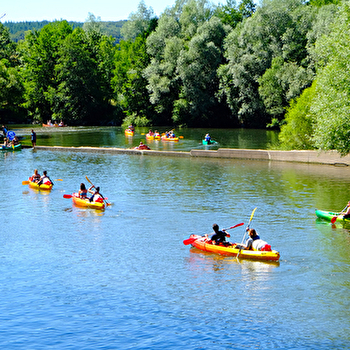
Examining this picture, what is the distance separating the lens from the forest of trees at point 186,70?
71250mm

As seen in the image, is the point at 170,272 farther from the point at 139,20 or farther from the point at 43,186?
the point at 139,20

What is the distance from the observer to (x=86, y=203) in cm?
3011

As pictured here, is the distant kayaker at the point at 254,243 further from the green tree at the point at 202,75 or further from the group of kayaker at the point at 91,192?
the green tree at the point at 202,75

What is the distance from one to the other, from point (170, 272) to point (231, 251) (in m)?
3.15

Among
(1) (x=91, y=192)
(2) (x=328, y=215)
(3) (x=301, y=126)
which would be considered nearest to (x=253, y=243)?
(2) (x=328, y=215)

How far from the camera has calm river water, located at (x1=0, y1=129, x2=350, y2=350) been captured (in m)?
14.9

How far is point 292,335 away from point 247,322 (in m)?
1.45

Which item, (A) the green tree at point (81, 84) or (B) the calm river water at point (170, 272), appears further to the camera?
(A) the green tree at point (81, 84)

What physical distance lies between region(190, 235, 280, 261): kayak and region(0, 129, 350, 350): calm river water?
0.29 metres

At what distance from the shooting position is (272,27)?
239 ft

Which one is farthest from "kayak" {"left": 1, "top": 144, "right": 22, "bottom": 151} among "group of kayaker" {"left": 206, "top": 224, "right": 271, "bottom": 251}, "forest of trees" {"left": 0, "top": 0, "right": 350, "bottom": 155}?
"group of kayaker" {"left": 206, "top": 224, "right": 271, "bottom": 251}

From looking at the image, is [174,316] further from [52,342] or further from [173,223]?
[173,223]

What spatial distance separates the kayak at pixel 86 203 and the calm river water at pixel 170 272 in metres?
0.46

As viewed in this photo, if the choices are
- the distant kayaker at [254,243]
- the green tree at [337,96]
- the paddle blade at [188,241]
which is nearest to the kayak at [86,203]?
the paddle blade at [188,241]
